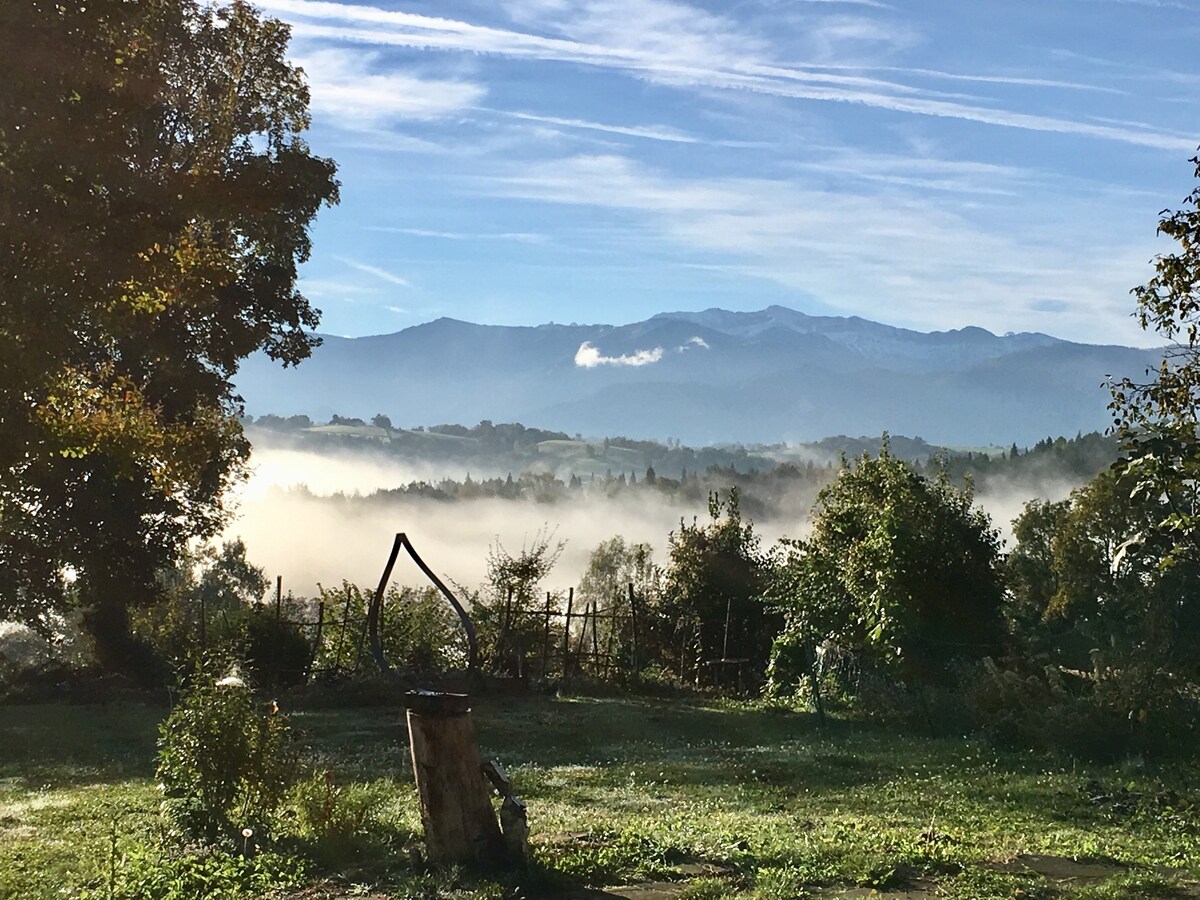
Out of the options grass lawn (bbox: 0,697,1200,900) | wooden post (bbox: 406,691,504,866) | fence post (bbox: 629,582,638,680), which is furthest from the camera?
fence post (bbox: 629,582,638,680)

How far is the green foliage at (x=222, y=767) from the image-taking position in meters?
10.9

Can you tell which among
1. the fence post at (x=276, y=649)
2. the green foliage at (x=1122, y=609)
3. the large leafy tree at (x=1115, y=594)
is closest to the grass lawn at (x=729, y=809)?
the green foliage at (x=1122, y=609)

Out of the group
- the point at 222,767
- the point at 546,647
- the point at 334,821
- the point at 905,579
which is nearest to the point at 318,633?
the point at 546,647

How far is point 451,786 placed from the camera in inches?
362

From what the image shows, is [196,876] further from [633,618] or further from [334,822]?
[633,618]

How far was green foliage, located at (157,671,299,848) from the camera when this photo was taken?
1095 centimetres

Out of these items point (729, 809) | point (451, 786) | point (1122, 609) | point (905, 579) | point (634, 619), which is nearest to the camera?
point (451, 786)

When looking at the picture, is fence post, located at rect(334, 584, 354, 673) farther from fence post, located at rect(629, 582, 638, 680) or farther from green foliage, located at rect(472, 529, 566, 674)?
fence post, located at rect(629, 582, 638, 680)

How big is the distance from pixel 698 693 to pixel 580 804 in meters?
20.4

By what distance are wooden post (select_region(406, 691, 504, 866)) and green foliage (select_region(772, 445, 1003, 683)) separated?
705 inches

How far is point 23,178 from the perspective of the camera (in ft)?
40.3

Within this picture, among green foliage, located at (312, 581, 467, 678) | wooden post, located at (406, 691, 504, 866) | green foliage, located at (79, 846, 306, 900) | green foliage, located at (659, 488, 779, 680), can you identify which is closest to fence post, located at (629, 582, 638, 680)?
green foliage, located at (659, 488, 779, 680)

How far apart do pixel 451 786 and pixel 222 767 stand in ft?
9.57

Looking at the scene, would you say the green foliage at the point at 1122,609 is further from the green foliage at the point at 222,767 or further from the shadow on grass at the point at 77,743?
the shadow on grass at the point at 77,743
